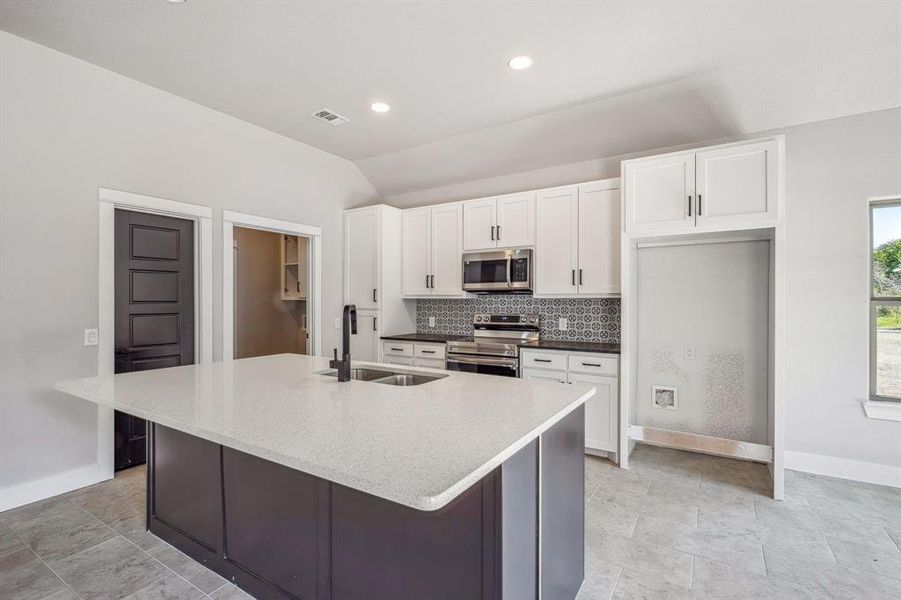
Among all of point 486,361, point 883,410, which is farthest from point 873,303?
point 486,361

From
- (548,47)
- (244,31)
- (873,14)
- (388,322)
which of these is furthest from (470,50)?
(388,322)

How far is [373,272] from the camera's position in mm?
4828

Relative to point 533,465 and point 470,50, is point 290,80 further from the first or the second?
point 533,465

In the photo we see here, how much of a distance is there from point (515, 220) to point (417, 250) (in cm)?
123

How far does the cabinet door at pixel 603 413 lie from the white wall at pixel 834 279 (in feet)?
4.31

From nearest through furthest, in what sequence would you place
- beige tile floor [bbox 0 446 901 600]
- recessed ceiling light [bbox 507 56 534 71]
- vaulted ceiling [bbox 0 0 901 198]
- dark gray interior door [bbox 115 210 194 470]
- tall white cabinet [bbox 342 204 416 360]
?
1. beige tile floor [bbox 0 446 901 600]
2. vaulted ceiling [bbox 0 0 901 198]
3. recessed ceiling light [bbox 507 56 534 71]
4. dark gray interior door [bbox 115 210 194 470]
5. tall white cabinet [bbox 342 204 416 360]

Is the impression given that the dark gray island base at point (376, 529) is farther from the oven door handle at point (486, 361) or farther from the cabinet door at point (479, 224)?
the cabinet door at point (479, 224)

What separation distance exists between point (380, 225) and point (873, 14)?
3.98m

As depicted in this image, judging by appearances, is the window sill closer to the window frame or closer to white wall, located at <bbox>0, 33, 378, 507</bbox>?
the window frame

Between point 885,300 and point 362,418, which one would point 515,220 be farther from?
point 362,418

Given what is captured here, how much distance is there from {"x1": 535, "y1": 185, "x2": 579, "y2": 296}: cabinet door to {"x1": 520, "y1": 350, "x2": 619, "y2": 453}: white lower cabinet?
2.07ft

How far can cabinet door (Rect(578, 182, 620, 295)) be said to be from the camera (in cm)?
370

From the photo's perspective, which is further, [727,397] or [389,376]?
[727,397]

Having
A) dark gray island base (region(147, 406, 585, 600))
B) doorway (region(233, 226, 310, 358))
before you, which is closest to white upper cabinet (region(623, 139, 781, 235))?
dark gray island base (region(147, 406, 585, 600))
